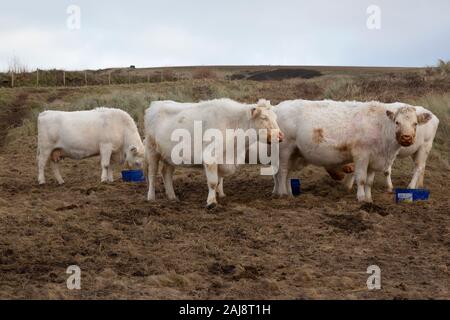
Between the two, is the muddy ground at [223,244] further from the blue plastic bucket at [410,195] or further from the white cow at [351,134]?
the white cow at [351,134]

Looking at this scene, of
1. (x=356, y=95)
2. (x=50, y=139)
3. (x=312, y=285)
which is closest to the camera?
(x=312, y=285)

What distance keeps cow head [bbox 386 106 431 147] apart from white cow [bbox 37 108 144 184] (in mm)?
6161

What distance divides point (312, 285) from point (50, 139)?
396 inches

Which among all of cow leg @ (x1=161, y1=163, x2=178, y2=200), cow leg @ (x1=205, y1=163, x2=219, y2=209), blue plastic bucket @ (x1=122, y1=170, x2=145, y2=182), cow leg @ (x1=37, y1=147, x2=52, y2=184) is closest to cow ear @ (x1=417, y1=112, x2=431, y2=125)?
cow leg @ (x1=205, y1=163, x2=219, y2=209)

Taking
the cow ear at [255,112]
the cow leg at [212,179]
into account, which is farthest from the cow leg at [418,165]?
the cow leg at [212,179]

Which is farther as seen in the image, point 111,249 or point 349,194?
point 349,194

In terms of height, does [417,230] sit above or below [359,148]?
below

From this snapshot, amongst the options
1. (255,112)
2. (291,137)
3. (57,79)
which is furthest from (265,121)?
(57,79)

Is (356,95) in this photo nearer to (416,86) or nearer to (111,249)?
(416,86)

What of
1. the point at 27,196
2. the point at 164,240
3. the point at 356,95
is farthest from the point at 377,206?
the point at 356,95

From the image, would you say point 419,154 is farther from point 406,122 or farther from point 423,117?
point 406,122

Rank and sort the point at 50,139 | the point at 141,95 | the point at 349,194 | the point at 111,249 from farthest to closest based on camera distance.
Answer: the point at 141,95
the point at 50,139
the point at 349,194
the point at 111,249

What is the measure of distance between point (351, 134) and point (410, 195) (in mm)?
1479

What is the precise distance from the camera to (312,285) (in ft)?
23.1
